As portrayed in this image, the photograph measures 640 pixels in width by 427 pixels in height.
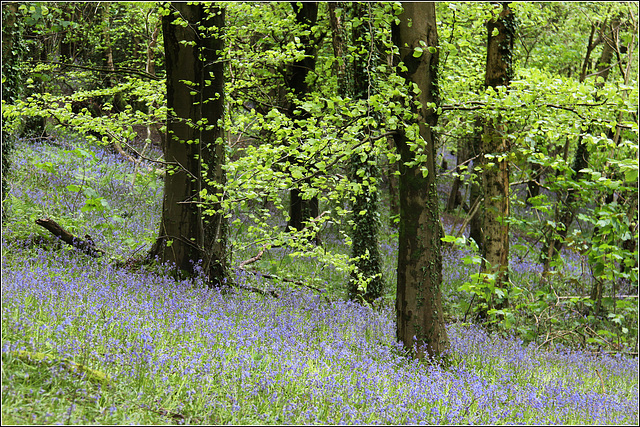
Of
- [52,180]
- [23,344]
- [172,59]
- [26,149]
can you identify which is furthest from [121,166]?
[23,344]

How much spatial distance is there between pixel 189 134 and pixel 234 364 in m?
4.83

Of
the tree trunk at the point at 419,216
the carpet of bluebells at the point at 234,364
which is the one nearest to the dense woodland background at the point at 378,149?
the tree trunk at the point at 419,216

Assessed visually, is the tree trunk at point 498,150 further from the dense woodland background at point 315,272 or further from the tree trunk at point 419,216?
the tree trunk at point 419,216

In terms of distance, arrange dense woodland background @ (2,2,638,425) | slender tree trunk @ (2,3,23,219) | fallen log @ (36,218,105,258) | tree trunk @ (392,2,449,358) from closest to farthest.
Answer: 1. dense woodland background @ (2,2,638,425)
2. tree trunk @ (392,2,449,358)
3. slender tree trunk @ (2,3,23,219)
4. fallen log @ (36,218,105,258)

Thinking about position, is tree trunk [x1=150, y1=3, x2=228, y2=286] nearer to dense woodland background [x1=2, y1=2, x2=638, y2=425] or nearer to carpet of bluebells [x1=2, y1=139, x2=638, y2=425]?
dense woodland background [x1=2, y1=2, x2=638, y2=425]

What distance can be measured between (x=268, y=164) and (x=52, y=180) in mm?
8617

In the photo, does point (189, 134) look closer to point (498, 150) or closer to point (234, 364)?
point (234, 364)

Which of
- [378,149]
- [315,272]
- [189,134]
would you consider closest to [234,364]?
[378,149]

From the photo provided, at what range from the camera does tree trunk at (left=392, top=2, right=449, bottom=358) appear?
6148 millimetres

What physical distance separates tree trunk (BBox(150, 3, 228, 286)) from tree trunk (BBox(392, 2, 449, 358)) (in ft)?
10.9

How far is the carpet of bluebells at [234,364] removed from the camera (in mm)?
3535

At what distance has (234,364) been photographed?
4.44 metres

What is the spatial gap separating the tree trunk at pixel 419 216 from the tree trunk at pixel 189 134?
131 inches

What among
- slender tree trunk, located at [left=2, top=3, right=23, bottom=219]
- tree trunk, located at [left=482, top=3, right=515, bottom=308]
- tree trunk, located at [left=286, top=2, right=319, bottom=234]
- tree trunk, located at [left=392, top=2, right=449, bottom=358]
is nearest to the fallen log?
slender tree trunk, located at [left=2, top=3, right=23, bottom=219]
